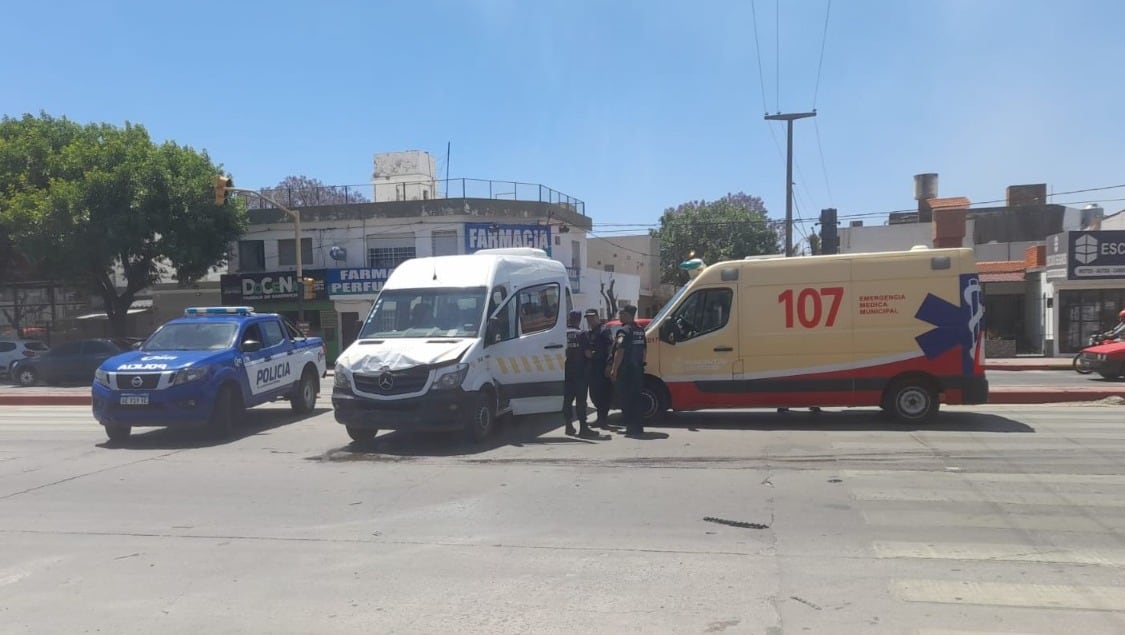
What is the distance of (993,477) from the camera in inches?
322

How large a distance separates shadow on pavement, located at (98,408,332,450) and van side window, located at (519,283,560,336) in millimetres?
4597

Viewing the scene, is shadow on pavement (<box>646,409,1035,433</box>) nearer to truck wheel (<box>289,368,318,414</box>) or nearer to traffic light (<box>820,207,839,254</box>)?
truck wheel (<box>289,368,318,414</box>)

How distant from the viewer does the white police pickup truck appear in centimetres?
1141

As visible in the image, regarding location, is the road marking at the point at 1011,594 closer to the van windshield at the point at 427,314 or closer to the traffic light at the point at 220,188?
the van windshield at the point at 427,314

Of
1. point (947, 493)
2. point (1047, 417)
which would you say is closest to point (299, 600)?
point (947, 493)

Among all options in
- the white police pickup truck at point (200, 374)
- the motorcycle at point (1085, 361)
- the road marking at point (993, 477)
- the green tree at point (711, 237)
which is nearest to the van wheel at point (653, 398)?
→ the road marking at point (993, 477)

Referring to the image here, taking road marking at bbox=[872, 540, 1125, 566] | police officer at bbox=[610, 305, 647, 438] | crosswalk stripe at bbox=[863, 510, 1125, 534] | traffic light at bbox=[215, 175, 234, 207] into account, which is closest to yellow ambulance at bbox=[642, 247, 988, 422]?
police officer at bbox=[610, 305, 647, 438]

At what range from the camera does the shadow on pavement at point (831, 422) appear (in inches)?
445

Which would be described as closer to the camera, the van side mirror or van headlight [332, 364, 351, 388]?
van headlight [332, 364, 351, 388]

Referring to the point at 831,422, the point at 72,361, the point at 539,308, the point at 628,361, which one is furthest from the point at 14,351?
the point at 831,422

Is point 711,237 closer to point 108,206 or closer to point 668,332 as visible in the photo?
point 108,206

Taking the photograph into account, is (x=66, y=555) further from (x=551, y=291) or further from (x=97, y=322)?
(x=97, y=322)

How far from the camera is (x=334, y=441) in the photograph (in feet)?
38.3

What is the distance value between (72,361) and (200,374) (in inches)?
725
